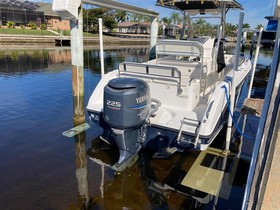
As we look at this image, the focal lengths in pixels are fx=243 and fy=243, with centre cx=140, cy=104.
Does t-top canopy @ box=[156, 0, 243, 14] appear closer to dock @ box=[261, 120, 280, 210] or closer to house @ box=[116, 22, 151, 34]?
dock @ box=[261, 120, 280, 210]

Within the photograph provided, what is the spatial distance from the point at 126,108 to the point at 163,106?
4.04 ft

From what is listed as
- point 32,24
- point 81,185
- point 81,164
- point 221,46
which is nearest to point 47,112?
point 81,164

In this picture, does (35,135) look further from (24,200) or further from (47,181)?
(24,200)

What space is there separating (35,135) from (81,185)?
2.08 meters

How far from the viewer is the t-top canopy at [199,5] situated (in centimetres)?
627

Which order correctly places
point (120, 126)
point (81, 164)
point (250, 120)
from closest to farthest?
point (120, 126), point (81, 164), point (250, 120)

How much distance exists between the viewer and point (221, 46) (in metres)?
5.35

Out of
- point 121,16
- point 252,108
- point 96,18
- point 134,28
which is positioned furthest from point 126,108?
point 121,16

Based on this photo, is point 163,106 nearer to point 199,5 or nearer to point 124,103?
point 124,103

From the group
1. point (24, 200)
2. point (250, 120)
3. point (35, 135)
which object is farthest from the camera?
point (250, 120)

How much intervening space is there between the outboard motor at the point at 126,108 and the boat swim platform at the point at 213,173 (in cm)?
108

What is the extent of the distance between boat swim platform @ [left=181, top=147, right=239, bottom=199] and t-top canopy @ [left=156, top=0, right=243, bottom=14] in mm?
3887

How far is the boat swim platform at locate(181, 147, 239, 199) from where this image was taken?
137 inches

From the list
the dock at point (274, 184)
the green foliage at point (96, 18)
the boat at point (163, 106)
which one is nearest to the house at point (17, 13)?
the green foliage at point (96, 18)
